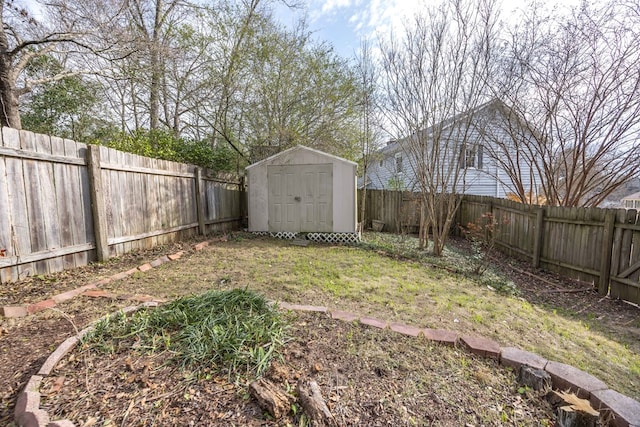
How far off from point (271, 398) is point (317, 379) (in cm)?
34

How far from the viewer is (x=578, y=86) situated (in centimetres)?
562

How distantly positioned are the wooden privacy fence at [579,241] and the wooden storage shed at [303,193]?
12.3 feet

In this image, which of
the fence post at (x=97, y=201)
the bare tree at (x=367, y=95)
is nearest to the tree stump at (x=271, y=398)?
the fence post at (x=97, y=201)

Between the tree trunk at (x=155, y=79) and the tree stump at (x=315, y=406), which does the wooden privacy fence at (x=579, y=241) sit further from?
the tree trunk at (x=155, y=79)

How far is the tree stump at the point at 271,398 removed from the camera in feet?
4.71

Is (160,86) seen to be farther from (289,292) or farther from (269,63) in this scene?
(289,292)

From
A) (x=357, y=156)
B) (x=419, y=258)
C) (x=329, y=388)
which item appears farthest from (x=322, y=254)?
(x=357, y=156)

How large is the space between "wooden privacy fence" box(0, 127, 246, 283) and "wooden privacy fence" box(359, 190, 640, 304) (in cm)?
737

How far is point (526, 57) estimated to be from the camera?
582 cm

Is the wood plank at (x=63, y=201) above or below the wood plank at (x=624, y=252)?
above

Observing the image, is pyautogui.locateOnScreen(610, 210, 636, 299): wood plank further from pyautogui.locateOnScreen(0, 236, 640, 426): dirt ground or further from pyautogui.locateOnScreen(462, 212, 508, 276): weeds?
pyautogui.locateOnScreen(0, 236, 640, 426): dirt ground

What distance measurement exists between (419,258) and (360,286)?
2.50 m

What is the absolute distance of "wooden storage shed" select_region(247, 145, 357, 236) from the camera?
7047mm

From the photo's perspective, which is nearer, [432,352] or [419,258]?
[432,352]
